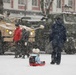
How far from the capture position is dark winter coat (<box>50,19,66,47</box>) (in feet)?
56.7

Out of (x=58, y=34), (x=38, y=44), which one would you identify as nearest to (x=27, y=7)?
(x=38, y=44)

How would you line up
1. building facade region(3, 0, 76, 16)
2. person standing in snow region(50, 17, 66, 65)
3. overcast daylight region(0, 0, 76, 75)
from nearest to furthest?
overcast daylight region(0, 0, 76, 75), person standing in snow region(50, 17, 66, 65), building facade region(3, 0, 76, 16)

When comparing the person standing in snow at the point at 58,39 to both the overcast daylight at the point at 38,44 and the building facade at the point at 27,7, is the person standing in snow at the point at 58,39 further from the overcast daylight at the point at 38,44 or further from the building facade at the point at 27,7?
the building facade at the point at 27,7

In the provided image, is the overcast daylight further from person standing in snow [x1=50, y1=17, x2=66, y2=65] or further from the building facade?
the building facade

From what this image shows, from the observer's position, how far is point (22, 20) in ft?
91.0

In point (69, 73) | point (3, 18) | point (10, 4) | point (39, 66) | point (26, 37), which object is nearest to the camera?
point (69, 73)

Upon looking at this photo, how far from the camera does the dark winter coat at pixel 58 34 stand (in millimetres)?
17297

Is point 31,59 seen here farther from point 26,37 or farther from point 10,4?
point 10,4

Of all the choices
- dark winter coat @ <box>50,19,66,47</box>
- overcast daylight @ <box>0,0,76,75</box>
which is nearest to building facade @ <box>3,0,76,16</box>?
overcast daylight @ <box>0,0,76,75</box>

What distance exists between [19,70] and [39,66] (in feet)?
5.99

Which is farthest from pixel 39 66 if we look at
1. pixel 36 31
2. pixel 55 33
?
pixel 36 31

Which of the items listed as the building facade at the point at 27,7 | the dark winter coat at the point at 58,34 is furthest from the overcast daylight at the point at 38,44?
the building facade at the point at 27,7

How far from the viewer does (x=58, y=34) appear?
17.3 metres

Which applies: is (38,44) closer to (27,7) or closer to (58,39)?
(58,39)
